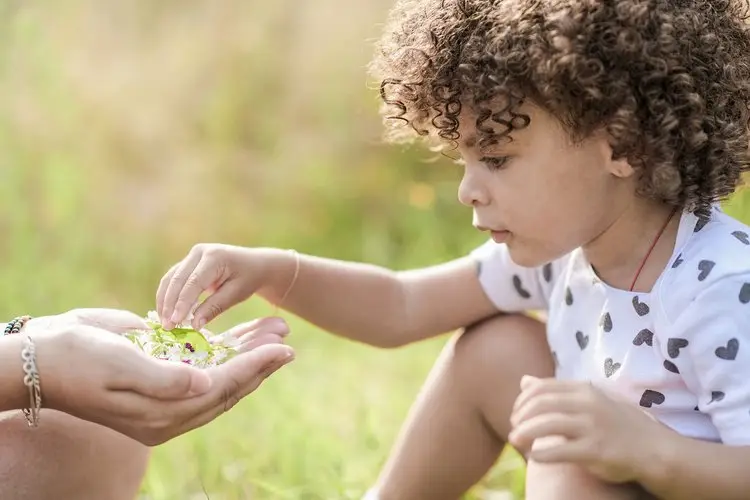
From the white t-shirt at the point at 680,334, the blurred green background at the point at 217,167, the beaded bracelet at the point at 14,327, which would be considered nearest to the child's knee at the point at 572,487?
the white t-shirt at the point at 680,334

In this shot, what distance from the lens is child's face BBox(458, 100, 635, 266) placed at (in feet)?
5.75

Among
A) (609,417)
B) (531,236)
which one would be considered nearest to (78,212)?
(531,236)

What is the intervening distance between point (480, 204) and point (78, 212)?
2345 millimetres

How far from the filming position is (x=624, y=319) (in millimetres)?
1809

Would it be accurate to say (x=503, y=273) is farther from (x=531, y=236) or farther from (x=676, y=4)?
(x=676, y=4)

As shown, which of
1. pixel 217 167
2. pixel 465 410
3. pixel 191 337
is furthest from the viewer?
pixel 217 167

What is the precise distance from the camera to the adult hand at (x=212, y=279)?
74.2 inches

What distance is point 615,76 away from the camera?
168cm

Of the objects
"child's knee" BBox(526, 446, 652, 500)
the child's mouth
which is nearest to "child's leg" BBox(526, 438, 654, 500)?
"child's knee" BBox(526, 446, 652, 500)

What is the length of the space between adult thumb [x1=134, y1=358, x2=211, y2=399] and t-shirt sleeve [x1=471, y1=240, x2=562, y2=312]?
0.67 metres

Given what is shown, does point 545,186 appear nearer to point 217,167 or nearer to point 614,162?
point 614,162

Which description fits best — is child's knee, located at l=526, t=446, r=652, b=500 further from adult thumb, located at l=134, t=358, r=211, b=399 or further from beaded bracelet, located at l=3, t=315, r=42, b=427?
beaded bracelet, located at l=3, t=315, r=42, b=427

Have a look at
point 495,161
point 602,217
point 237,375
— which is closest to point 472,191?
point 495,161

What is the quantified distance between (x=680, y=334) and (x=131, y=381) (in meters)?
0.80
